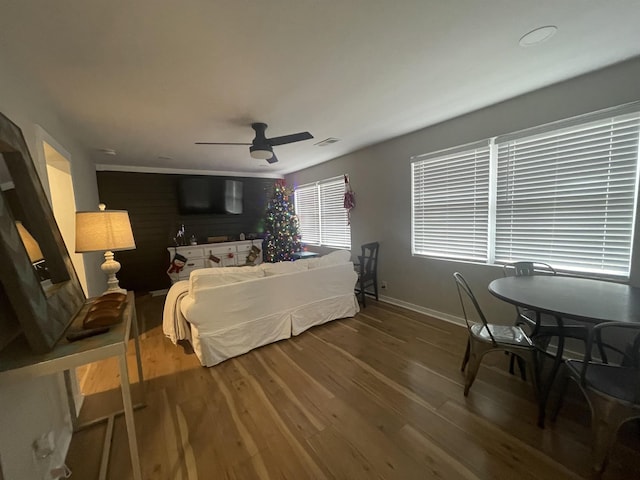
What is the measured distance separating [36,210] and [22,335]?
25.2 inches

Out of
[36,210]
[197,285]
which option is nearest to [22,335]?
[36,210]

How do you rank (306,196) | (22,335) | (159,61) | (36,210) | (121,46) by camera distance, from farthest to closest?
(306,196) < (159,61) < (121,46) < (36,210) < (22,335)

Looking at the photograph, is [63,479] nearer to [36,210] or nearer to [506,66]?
[36,210]

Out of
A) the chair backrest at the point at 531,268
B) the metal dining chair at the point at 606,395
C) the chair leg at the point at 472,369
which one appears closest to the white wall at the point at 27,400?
the chair leg at the point at 472,369

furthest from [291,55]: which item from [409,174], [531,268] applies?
[531,268]

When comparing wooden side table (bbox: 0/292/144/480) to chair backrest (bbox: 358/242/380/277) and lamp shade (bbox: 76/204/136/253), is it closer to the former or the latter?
lamp shade (bbox: 76/204/136/253)

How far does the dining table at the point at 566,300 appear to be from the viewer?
1450 mm

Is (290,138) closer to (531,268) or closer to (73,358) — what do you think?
(73,358)

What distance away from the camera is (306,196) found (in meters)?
5.96

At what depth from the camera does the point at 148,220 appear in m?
5.16

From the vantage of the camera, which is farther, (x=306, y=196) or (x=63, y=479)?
(x=306, y=196)

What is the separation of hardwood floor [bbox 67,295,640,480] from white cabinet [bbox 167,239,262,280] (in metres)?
2.80

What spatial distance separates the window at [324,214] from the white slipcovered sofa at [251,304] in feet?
5.63

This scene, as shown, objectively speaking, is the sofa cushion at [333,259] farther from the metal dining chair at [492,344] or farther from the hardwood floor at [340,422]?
the metal dining chair at [492,344]
